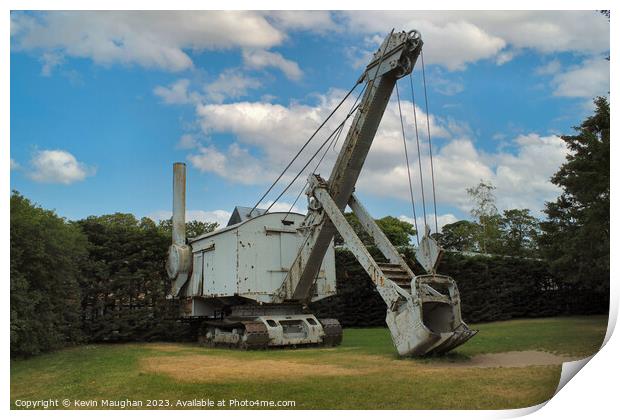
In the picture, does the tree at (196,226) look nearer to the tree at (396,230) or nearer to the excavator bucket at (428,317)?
the tree at (396,230)

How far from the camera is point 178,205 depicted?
14.4 m

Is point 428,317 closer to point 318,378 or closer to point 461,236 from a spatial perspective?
point 318,378

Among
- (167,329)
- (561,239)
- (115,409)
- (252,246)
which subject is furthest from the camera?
(167,329)

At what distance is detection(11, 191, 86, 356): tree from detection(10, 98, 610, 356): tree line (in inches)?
0.9

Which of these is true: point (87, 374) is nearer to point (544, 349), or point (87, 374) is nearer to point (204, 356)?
point (204, 356)

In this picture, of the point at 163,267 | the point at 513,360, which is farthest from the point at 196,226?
the point at 513,360

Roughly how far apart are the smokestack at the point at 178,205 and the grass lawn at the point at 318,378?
4011 millimetres

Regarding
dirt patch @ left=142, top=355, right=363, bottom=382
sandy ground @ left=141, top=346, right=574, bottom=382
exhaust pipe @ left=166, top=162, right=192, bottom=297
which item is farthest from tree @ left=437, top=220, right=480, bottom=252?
dirt patch @ left=142, top=355, right=363, bottom=382

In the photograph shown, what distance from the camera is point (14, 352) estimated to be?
9430 mm

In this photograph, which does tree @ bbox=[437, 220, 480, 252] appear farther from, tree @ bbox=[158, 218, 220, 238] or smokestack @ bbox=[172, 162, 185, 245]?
smokestack @ bbox=[172, 162, 185, 245]

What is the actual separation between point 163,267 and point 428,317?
823 centimetres

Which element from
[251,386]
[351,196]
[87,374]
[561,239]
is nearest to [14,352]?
[87,374]
